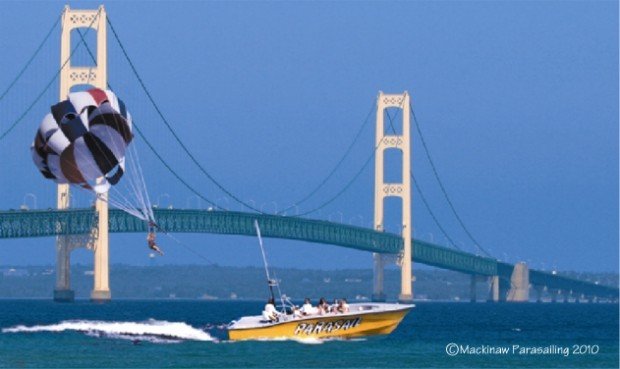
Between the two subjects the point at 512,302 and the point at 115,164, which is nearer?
the point at 115,164

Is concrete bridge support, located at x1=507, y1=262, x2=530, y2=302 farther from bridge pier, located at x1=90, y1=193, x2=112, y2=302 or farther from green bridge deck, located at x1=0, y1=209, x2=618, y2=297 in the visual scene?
bridge pier, located at x1=90, y1=193, x2=112, y2=302

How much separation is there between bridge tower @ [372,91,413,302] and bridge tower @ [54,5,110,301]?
26.1 m

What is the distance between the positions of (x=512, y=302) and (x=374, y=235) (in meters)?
28.3

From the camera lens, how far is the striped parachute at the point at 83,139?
49.2 meters

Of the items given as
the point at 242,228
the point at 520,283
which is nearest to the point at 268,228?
the point at 242,228

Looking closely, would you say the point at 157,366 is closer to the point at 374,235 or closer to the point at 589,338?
the point at 589,338

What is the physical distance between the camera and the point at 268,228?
113938mm

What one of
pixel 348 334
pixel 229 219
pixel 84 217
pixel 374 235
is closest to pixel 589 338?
pixel 348 334

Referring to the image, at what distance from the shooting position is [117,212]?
342ft

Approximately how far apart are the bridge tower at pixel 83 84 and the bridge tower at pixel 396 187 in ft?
85.8

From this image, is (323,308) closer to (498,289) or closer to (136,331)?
(136,331)

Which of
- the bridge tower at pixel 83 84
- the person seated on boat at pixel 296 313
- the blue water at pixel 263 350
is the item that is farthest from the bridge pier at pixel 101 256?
the person seated on boat at pixel 296 313

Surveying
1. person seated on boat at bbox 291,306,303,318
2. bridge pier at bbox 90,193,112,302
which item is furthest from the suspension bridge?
person seated on boat at bbox 291,306,303,318

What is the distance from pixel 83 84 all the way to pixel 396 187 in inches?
1382
